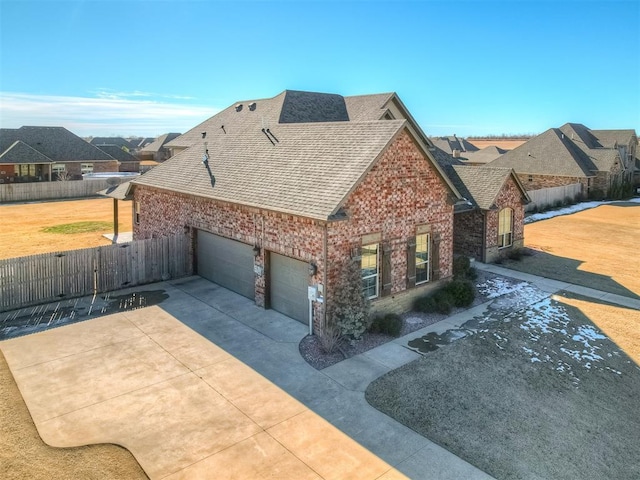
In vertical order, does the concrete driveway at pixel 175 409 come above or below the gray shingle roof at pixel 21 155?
below

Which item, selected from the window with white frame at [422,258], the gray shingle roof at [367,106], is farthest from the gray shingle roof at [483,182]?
the window with white frame at [422,258]

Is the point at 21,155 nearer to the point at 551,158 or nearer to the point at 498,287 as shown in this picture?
the point at 498,287

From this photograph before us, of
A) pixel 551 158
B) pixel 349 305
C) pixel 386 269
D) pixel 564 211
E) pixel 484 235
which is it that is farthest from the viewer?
pixel 551 158

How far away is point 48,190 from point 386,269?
41470mm

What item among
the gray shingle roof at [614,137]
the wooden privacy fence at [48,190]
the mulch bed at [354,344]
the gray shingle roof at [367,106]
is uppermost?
the gray shingle roof at [614,137]

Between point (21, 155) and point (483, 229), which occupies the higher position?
point (21, 155)

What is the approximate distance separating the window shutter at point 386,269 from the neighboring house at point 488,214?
745 cm

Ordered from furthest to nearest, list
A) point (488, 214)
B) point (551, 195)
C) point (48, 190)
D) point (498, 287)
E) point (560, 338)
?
point (48, 190)
point (551, 195)
point (488, 214)
point (498, 287)
point (560, 338)

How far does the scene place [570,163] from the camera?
150ft

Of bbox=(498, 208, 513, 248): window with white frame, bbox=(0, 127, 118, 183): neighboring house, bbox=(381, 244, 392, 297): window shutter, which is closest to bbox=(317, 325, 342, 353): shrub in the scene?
bbox=(381, 244, 392, 297): window shutter

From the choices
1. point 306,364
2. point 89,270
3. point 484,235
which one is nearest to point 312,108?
point 484,235

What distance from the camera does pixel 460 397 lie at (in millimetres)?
10469

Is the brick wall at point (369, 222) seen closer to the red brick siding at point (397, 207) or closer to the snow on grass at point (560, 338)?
the red brick siding at point (397, 207)

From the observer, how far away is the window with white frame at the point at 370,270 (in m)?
14.2
